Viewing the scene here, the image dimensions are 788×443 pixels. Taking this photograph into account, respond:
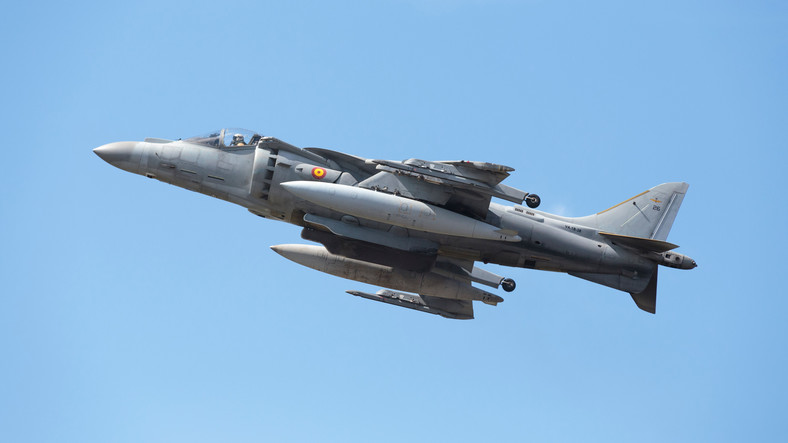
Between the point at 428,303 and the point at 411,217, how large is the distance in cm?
583

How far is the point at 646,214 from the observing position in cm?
2588

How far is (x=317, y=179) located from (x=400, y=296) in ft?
19.4

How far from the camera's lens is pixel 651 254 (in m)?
25.0

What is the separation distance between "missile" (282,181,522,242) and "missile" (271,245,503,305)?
8.52ft

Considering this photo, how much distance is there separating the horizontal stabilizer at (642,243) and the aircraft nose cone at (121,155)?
485 inches

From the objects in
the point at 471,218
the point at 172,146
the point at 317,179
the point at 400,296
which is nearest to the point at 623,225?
the point at 471,218

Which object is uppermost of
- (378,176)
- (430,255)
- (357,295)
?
(378,176)

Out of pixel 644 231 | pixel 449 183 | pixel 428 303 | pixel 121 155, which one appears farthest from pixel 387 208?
pixel 644 231

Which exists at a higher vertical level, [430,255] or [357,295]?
[430,255]

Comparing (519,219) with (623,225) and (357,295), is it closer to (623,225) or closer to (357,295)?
(623,225)

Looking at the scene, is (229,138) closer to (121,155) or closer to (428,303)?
(121,155)

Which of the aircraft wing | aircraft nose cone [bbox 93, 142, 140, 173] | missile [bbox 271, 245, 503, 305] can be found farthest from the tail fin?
aircraft nose cone [bbox 93, 142, 140, 173]

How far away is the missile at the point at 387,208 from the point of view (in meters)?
21.8

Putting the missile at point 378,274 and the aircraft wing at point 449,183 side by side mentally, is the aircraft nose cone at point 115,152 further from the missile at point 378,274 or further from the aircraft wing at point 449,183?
the aircraft wing at point 449,183
